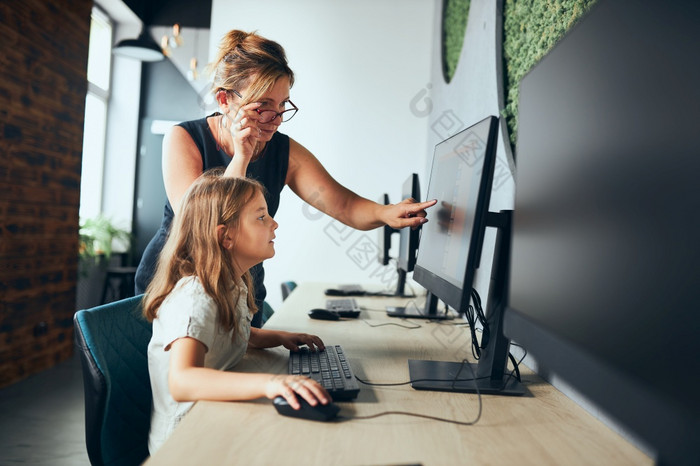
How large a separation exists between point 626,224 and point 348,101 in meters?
3.77

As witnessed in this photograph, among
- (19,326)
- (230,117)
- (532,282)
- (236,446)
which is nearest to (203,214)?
(230,117)

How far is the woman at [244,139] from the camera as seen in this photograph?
141cm

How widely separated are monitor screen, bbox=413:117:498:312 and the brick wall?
2651 millimetres

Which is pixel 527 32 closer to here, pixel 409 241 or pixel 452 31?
pixel 409 241

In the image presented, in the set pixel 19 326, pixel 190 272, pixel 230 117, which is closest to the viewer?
pixel 190 272

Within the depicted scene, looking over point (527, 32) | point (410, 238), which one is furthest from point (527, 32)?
point (410, 238)

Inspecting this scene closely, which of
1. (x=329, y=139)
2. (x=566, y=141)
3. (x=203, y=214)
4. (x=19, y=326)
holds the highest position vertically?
(x=329, y=139)

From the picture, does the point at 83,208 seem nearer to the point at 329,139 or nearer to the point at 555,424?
the point at 329,139

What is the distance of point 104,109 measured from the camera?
220 inches

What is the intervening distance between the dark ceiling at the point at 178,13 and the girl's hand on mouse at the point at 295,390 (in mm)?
5532

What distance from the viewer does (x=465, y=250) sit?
0.97m

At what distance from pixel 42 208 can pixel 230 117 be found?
2391 millimetres

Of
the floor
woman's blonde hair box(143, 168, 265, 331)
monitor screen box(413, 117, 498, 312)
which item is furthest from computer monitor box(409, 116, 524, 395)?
the floor

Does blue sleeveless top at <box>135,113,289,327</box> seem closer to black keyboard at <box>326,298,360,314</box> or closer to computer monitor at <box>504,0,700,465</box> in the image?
black keyboard at <box>326,298,360,314</box>
